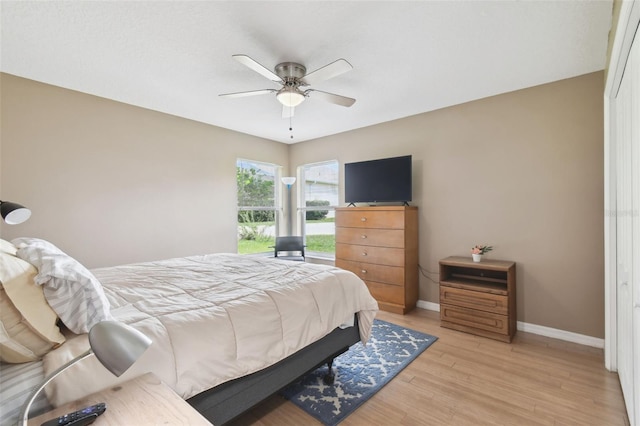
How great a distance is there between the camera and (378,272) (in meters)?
3.68

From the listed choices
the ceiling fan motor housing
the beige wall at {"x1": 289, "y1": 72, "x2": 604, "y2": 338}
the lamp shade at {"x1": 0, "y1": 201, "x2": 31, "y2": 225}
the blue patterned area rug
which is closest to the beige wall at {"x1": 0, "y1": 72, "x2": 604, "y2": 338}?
the beige wall at {"x1": 289, "y1": 72, "x2": 604, "y2": 338}

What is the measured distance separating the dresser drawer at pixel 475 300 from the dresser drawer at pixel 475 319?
0.14ft

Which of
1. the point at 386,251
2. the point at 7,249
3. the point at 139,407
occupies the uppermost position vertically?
the point at 7,249

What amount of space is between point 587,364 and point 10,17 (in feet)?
16.1

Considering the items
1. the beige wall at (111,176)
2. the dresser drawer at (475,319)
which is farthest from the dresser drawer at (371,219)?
the beige wall at (111,176)

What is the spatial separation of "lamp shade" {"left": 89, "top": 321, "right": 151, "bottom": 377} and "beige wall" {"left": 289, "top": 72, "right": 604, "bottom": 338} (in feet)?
11.3

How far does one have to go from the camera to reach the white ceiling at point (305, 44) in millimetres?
1799

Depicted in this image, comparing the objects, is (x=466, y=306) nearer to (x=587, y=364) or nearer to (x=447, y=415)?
(x=587, y=364)

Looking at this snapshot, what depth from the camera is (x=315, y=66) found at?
2.48 meters

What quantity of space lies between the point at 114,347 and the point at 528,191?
11.6 feet

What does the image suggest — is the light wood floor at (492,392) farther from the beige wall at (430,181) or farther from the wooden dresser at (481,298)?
the beige wall at (430,181)

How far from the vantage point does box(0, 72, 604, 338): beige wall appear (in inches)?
104

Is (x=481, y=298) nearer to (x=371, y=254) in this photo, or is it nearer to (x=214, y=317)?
(x=371, y=254)

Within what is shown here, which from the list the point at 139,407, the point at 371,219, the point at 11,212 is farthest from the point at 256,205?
the point at 139,407
